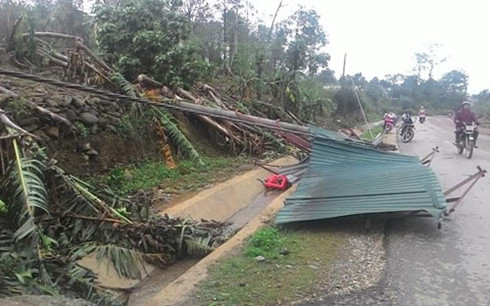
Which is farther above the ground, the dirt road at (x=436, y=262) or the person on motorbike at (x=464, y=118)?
the person on motorbike at (x=464, y=118)

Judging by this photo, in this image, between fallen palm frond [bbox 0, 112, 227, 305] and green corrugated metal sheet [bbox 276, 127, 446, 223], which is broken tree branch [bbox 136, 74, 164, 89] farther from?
fallen palm frond [bbox 0, 112, 227, 305]

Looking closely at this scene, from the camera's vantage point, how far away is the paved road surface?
161 inches

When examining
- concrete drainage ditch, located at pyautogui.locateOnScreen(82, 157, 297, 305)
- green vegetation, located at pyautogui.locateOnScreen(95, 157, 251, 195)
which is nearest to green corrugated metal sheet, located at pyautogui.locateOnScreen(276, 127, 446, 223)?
concrete drainage ditch, located at pyautogui.locateOnScreen(82, 157, 297, 305)

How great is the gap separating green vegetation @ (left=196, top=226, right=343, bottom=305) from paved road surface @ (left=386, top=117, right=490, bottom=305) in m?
0.72

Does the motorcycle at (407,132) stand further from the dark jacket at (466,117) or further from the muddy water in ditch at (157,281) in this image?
the muddy water in ditch at (157,281)

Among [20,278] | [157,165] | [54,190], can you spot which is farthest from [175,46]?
[20,278]

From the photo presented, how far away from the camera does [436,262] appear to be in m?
4.88

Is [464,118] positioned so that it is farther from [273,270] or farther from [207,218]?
[273,270]

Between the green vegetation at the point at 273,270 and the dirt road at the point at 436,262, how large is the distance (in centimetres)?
46

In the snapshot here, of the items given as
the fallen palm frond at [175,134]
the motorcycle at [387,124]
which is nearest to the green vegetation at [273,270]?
the fallen palm frond at [175,134]

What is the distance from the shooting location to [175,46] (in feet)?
40.9

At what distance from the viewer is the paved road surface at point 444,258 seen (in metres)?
4.09

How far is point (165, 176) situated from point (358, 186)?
14.7ft

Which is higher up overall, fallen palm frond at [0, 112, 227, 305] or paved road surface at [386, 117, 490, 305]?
paved road surface at [386, 117, 490, 305]
